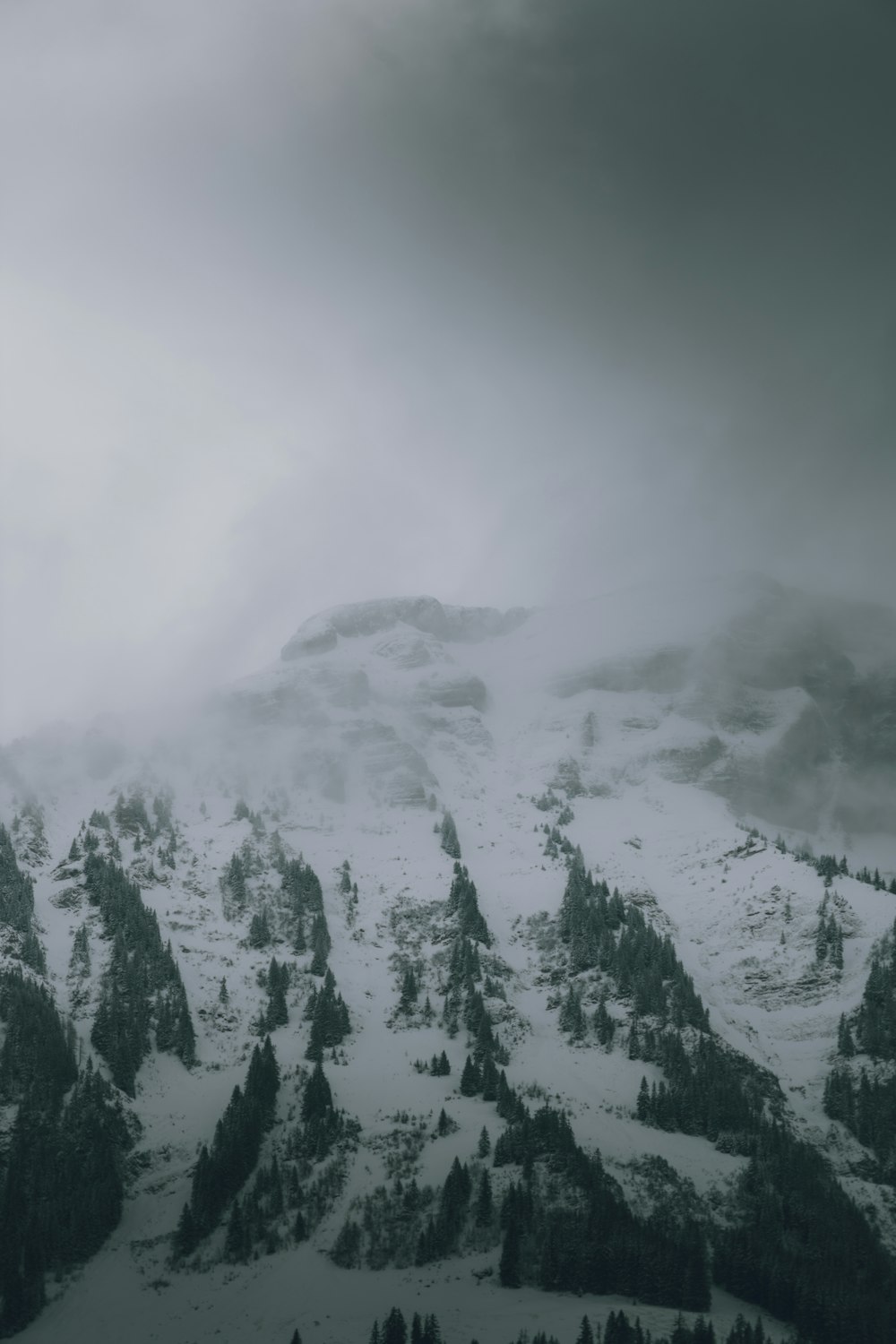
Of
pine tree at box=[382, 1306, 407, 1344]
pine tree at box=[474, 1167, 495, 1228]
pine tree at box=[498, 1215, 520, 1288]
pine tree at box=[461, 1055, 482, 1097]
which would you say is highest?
pine tree at box=[461, 1055, 482, 1097]

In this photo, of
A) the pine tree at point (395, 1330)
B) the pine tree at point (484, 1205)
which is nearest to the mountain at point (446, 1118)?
the pine tree at point (484, 1205)

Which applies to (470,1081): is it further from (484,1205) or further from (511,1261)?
(511,1261)

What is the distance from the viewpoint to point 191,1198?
123812mm

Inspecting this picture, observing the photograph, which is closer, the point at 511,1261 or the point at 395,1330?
the point at 395,1330

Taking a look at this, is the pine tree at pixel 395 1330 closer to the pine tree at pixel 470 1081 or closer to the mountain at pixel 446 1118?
the mountain at pixel 446 1118

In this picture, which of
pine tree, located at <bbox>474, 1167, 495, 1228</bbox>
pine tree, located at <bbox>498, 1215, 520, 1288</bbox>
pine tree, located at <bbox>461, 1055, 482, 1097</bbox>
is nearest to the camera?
pine tree, located at <bbox>498, 1215, 520, 1288</bbox>

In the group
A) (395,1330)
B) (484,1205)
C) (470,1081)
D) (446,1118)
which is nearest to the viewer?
(395,1330)

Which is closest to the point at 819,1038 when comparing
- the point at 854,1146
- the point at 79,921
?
the point at 854,1146

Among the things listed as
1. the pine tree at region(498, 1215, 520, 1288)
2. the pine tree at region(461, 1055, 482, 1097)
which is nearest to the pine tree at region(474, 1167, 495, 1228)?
the pine tree at region(498, 1215, 520, 1288)

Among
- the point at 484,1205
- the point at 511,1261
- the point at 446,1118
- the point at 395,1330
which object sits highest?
the point at 446,1118

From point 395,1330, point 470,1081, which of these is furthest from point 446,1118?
point 395,1330

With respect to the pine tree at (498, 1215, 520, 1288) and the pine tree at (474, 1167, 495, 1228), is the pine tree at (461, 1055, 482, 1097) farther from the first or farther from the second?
the pine tree at (498, 1215, 520, 1288)

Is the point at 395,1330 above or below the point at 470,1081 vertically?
Result: below

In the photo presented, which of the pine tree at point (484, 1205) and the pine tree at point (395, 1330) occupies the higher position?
the pine tree at point (484, 1205)
